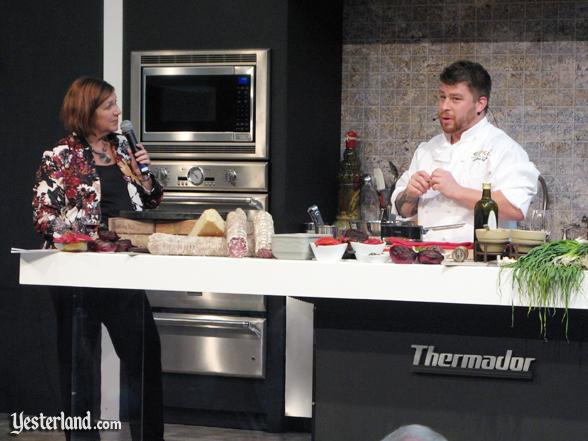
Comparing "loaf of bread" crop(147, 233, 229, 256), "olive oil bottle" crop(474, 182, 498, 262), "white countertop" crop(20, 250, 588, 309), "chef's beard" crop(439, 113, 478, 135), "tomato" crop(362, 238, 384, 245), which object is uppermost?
"chef's beard" crop(439, 113, 478, 135)

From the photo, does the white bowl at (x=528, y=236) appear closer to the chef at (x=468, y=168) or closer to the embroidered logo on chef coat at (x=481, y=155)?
the chef at (x=468, y=168)

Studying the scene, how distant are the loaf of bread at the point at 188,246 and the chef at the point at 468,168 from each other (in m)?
1.20

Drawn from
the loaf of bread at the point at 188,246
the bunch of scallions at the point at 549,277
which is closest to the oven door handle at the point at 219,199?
the loaf of bread at the point at 188,246

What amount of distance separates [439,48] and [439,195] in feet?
4.62

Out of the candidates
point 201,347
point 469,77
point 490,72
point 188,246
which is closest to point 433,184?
point 469,77

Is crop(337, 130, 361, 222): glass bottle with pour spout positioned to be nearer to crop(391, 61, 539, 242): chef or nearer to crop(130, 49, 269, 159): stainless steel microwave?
crop(130, 49, 269, 159): stainless steel microwave

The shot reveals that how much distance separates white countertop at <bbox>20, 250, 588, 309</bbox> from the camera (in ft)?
7.64

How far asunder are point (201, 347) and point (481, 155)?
181 centimetres

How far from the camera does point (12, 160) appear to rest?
4570 mm

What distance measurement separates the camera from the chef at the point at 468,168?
3713mm

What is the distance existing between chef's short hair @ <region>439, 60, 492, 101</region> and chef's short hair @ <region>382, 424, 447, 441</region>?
177 centimetres

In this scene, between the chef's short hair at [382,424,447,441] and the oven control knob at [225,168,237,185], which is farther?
the oven control knob at [225,168,237,185]

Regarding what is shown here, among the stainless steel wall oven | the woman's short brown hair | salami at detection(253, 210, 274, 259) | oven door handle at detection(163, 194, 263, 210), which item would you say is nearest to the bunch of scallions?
salami at detection(253, 210, 274, 259)

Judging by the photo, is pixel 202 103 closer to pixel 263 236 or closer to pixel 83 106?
pixel 83 106
